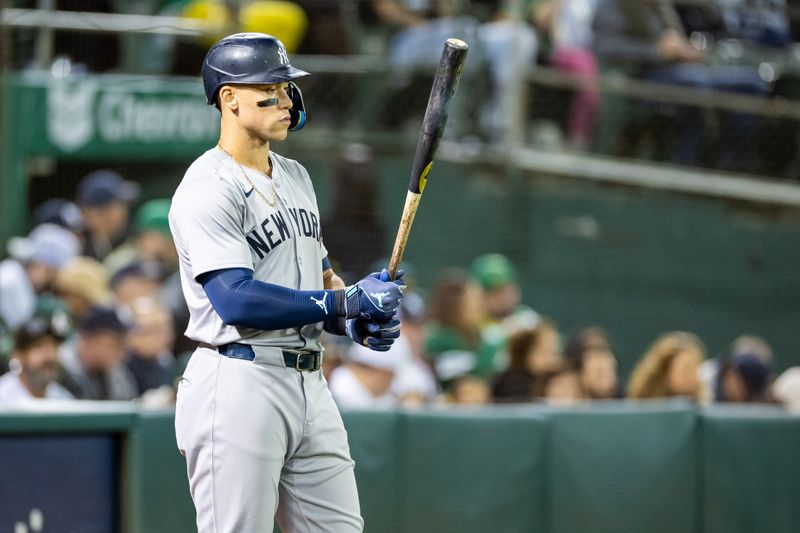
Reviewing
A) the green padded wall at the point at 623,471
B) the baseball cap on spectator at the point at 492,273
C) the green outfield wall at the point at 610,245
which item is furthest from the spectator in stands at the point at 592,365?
the green outfield wall at the point at 610,245

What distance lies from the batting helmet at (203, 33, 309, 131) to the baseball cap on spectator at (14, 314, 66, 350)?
2.52 metres

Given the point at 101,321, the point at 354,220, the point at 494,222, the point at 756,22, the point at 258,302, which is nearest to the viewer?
the point at 258,302

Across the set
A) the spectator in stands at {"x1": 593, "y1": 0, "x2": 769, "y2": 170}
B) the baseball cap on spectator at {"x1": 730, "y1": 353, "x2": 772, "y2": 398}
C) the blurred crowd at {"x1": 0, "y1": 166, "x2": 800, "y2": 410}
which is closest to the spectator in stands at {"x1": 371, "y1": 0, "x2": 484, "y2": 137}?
the spectator in stands at {"x1": 593, "y1": 0, "x2": 769, "y2": 170}

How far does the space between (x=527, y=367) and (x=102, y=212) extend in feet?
8.92

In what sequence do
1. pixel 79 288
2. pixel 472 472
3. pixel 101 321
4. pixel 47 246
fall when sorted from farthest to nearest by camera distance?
pixel 47 246 → pixel 79 288 → pixel 101 321 → pixel 472 472

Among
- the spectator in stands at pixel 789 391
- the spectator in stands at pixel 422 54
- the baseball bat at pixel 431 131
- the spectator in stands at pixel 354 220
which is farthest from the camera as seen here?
the spectator in stands at pixel 422 54

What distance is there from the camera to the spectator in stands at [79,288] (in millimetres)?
7090

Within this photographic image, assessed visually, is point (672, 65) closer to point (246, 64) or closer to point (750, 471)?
point (750, 471)

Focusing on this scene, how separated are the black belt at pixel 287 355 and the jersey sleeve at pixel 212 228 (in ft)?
0.72

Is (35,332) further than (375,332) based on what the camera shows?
Yes

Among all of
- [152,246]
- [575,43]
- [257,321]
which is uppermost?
[575,43]

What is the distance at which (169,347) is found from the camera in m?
7.00

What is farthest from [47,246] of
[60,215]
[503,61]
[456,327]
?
[503,61]

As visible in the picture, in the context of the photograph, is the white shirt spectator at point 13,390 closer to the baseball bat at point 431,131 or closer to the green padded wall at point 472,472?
the green padded wall at point 472,472
